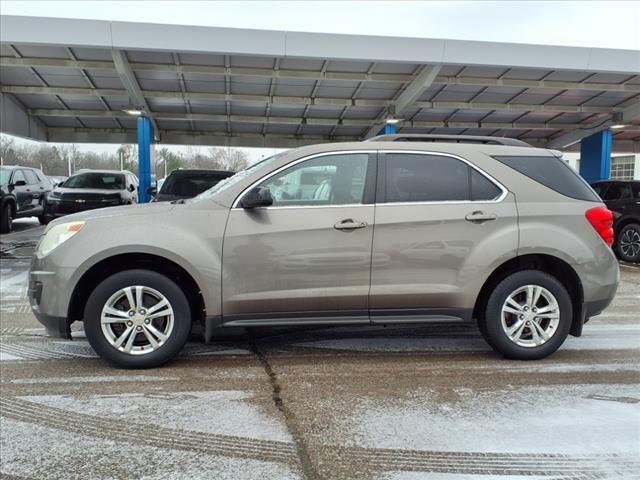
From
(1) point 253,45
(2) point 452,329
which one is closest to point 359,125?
(1) point 253,45

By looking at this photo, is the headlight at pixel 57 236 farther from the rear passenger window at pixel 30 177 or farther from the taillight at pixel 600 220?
the rear passenger window at pixel 30 177

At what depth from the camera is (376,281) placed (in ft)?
13.3

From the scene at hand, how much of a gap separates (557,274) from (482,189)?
1.02 metres

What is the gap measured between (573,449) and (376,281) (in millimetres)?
1769

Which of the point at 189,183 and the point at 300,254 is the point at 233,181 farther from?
the point at 189,183

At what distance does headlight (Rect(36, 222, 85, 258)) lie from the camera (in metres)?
3.92

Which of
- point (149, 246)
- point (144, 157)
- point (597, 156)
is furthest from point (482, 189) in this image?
point (597, 156)

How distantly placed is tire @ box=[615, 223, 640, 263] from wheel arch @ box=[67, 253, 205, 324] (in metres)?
9.62

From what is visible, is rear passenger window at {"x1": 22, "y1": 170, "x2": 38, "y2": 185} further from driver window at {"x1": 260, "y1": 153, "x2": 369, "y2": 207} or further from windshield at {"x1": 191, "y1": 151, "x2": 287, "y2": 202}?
driver window at {"x1": 260, "y1": 153, "x2": 369, "y2": 207}

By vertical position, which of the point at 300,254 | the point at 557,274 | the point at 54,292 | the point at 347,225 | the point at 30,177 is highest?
the point at 30,177

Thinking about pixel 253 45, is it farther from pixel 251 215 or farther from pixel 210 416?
pixel 210 416

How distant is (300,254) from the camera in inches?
157

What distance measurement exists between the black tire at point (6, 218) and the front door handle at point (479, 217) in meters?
13.5

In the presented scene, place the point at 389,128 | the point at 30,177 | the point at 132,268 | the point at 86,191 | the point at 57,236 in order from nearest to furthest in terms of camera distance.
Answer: the point at 57,236 < the point at 132,268 < the point at 86,191 < the point at 30,177 < the point at 389,128
